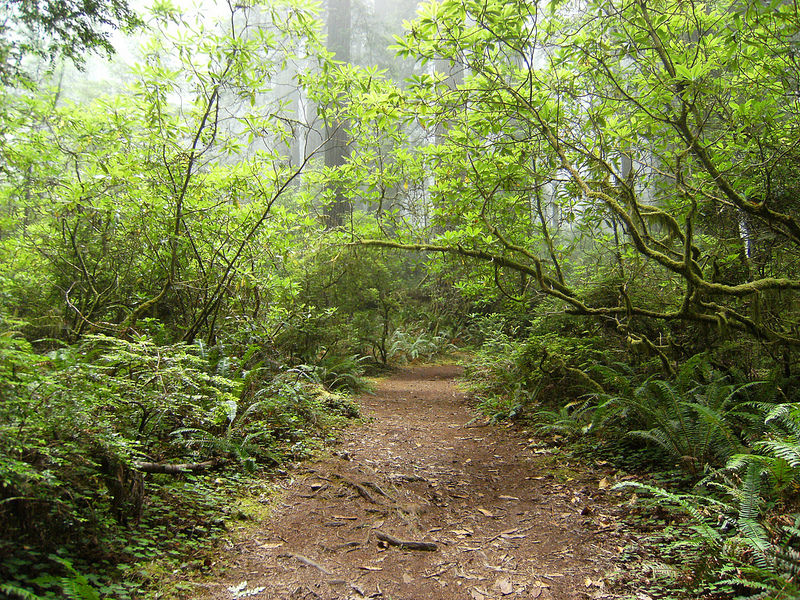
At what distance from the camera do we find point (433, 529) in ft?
11.6

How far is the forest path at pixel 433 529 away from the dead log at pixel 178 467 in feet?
2.23

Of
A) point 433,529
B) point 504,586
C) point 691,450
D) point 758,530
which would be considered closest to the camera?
point 758,530

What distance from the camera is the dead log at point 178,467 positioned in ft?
11.2

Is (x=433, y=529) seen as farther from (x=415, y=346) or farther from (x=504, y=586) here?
(x=415, y=346)

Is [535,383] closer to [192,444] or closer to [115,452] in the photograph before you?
[192,444]

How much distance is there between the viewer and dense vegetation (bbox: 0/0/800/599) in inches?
103

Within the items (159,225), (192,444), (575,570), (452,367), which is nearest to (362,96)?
(159,225)

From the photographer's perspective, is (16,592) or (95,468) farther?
(95,468)

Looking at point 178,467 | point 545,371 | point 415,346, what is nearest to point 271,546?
point 178,467

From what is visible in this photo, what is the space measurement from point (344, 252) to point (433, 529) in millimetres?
5146

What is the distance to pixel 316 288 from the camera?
9.27m

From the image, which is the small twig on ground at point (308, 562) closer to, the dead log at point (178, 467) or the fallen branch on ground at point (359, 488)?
the fallen branch on ground at point (359, 488)

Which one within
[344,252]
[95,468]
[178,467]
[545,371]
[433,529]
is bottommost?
[433,529]

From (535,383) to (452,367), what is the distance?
5.29m
